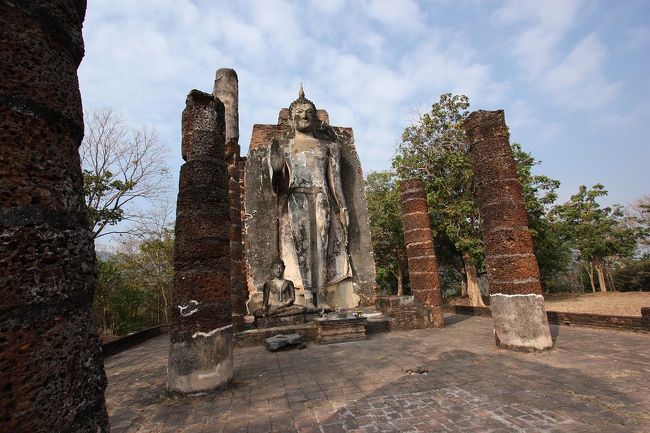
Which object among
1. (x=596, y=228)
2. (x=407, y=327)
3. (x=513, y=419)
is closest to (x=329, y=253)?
(x=407, y=327)

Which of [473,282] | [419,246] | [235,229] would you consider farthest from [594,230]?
[235,229]

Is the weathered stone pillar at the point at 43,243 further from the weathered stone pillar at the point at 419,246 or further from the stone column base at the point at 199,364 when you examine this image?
the weathered stone pillar at the point at 419,246

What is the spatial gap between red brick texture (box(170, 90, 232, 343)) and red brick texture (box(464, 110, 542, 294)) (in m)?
4.30

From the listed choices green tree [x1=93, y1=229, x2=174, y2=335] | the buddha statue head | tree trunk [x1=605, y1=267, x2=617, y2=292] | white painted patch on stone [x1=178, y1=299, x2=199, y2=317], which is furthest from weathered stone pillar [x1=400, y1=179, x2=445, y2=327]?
tree trunk [x1=605, y1=267, x2=617, y2=292]

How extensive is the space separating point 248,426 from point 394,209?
15029mm

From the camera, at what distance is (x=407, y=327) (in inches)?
324

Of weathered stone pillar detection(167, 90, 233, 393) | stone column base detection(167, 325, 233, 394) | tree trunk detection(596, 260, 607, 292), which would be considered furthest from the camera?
tree trunk detection(596, 260, 607, 292)

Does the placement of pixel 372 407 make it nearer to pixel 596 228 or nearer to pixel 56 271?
pixel 56 271

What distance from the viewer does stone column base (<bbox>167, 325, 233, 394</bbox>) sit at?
14.3 ft

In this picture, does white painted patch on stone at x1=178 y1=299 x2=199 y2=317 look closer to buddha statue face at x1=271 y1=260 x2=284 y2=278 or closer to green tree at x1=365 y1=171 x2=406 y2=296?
buddha statue face at x1=271 y1=260 x2=284 y2=278

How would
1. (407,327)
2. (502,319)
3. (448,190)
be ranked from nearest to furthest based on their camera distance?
(502,319) → (407,327) → (448,190)

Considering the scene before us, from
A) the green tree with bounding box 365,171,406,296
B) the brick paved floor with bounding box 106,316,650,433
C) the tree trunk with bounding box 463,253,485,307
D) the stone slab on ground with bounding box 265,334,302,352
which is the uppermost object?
the green tree with bounding box 365,171,406,296

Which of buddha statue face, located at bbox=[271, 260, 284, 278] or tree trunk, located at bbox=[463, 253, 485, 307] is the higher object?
buddha statue face, located at bbox=[271, 260, 284, 278]

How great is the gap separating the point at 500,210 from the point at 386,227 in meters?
12.4
